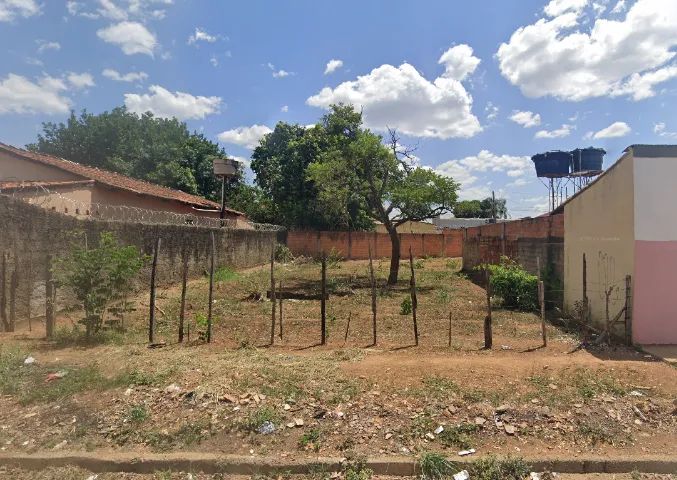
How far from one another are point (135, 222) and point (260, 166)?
18.7 m

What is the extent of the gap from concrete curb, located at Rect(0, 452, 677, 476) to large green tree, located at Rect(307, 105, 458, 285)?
12.8 meters

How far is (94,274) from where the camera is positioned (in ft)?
23.8

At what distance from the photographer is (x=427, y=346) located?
720 cm

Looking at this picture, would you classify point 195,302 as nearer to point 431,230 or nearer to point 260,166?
point 260,166

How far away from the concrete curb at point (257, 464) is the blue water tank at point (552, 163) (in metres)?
19.4

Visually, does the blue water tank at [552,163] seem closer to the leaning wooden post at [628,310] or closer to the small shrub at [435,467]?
the leaning wooden post at [628,310]

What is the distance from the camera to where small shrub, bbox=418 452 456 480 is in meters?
3.79

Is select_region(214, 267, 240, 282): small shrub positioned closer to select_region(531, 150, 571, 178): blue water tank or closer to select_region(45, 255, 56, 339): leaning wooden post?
select_region(45, 255, 56, 339): leaning wooden post

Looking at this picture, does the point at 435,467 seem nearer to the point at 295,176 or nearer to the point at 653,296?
the point at 653,296

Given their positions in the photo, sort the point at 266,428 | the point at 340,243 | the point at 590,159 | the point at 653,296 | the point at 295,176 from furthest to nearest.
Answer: the point at 340,243, the point at 295,176, the point at 590,159, the point at 653,296, the point at 266,428

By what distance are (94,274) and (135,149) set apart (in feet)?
83.4

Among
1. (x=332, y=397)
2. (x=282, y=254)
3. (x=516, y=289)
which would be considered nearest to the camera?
(x=332, y=397)

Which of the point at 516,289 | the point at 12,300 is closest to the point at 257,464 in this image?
the point at 12,300

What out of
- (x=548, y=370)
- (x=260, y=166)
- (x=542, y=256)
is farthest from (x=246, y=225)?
(x=548, y=370)
